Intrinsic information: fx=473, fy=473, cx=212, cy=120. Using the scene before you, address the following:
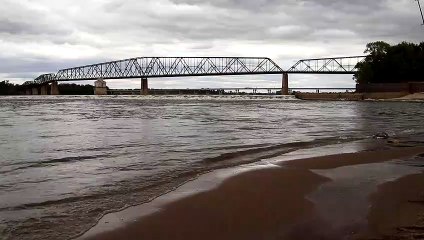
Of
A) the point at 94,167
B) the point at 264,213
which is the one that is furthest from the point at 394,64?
the point at 264,213

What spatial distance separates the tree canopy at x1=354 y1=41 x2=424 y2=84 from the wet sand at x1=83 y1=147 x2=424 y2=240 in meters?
138

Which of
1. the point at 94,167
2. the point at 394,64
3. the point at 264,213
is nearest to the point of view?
the point at 264,213

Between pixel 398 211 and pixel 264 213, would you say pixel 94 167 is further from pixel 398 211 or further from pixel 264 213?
→ pixel 398 211

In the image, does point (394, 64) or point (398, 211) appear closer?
point (398, 211)

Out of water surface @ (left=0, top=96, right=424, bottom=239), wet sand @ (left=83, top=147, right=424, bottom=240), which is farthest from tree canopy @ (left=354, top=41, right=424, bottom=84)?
wet sand @ (left=83, top=147, right=424, bottom=240)

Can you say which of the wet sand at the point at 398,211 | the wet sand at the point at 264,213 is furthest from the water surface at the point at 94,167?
the wet sand at the point at 398,211

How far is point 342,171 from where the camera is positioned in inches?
458

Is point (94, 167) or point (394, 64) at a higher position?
point (394, 64)

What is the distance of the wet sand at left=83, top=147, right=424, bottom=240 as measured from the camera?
6.51 m

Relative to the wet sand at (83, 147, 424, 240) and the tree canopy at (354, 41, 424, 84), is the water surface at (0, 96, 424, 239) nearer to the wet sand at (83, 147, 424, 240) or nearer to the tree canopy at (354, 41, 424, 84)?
the wet sand at (83, 147, 424, 240)

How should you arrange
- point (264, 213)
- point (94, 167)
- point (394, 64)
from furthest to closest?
point (394, 64), point (94, 167), point (264, 213)

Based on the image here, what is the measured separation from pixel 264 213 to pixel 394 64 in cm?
14207

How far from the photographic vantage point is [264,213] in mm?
7559

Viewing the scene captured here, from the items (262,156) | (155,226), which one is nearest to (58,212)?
(155,226)
